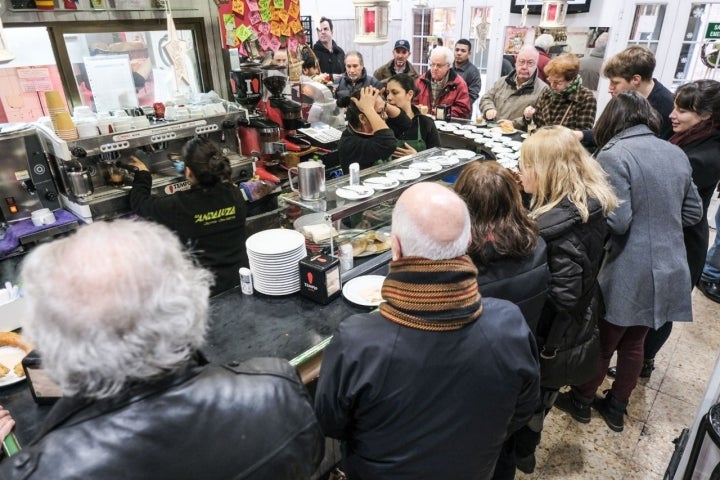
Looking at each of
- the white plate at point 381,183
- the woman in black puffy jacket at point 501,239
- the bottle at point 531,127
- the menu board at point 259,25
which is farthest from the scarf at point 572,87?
the woman in black puffy jacket at point 501,239

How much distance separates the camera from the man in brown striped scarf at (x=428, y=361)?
1.31 metres

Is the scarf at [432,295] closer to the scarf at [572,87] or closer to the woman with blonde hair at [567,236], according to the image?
the woman with blonde hair at [567,236]

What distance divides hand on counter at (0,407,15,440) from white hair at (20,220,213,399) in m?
0.80

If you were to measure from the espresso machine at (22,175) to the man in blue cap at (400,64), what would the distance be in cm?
470

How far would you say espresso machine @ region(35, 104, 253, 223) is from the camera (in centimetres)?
309

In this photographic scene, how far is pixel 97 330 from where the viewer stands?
90cm

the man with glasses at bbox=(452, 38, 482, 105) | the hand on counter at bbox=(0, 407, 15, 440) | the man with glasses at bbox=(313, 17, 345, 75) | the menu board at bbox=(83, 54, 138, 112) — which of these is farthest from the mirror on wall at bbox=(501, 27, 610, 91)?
the hand on counter at bbox=(0, 407, 15, 440)

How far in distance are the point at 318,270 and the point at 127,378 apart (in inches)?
46.4

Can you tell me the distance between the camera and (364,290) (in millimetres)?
2236

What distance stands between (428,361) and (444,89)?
5165 millimetres

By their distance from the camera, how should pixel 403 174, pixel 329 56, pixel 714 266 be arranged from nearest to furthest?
pixel 403 174, pixel 714 266, pixel 329 56

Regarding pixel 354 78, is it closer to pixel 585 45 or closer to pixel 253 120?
pixel 253 120

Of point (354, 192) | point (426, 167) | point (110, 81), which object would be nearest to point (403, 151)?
point (426, 167)

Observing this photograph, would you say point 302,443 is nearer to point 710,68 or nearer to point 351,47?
point 710,68
